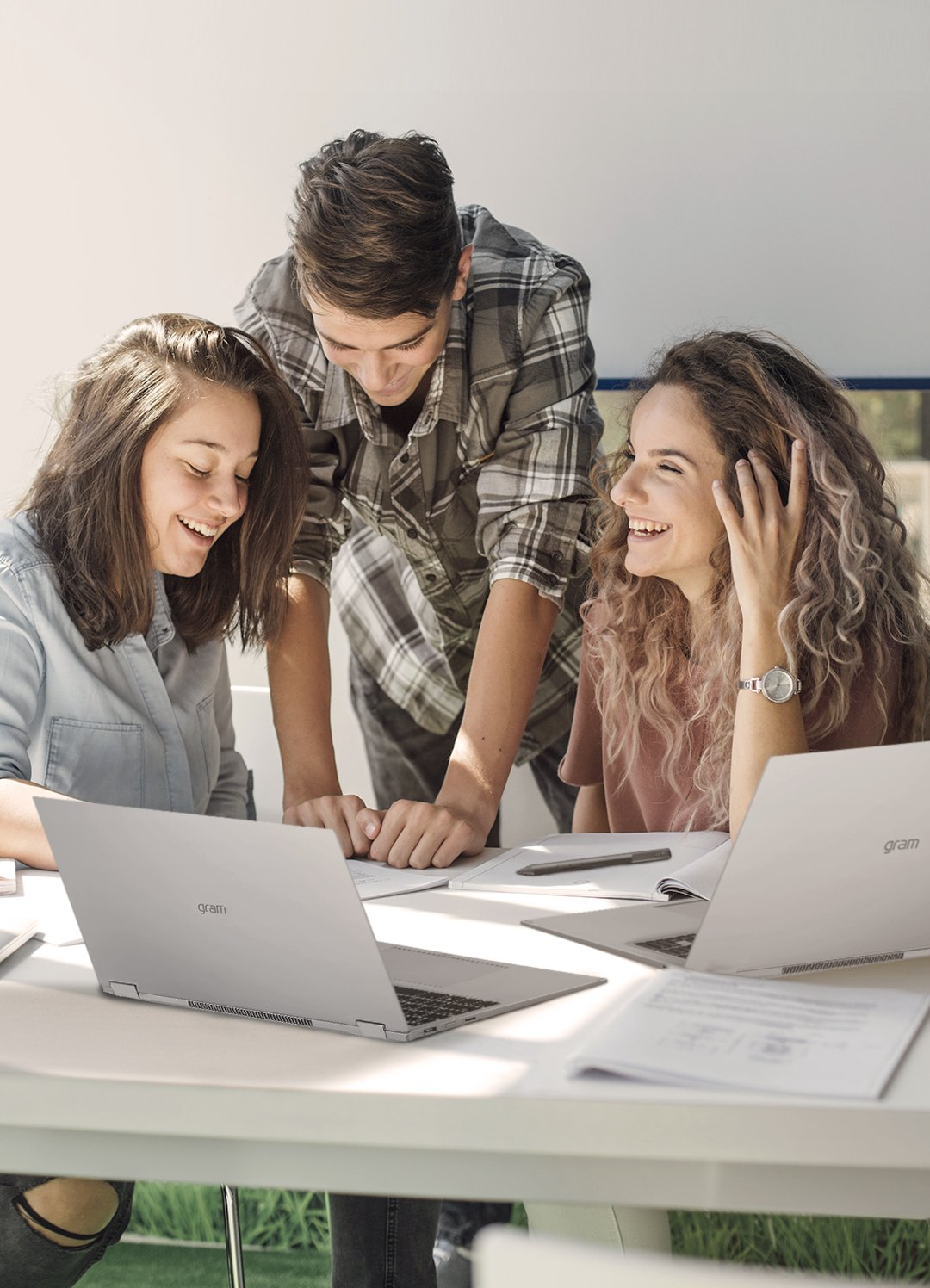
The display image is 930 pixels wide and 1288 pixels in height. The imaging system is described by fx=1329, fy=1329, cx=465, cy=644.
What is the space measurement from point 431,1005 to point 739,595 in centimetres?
91

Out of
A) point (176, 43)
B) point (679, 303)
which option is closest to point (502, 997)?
point (679, 303)

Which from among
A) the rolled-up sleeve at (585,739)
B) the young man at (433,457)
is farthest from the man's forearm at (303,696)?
the rolled-up sleeve at (585,739)

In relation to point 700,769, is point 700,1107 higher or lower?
higher

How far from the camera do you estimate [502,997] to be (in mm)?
990

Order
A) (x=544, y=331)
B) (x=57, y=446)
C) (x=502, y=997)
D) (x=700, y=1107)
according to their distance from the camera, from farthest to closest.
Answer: (x=544, y=331) < (x=57, y=446) < (x=502, y=997) < (x=700, y=1107)

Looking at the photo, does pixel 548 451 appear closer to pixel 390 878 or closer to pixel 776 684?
pixel 776 684

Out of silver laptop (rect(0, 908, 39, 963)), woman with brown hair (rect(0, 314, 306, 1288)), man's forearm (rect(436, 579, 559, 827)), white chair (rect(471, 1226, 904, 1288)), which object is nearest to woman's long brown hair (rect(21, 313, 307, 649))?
woman with brown hair (rect(0, 314, 306, 1288))

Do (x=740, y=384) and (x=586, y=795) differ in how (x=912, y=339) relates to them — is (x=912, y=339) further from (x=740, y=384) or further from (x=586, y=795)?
(x=586, y=795)

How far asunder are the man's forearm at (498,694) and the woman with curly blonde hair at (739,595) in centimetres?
10

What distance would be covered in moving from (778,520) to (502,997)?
0.95m

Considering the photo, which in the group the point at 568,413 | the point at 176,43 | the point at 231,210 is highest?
the point at 176,43

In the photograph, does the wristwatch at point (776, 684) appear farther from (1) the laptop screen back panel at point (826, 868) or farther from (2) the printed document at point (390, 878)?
(1) the laptop screen back panel at point (826, 868)

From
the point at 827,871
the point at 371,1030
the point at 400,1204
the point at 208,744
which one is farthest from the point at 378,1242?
the point at 208,744

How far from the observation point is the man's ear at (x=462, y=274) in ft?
6.11
